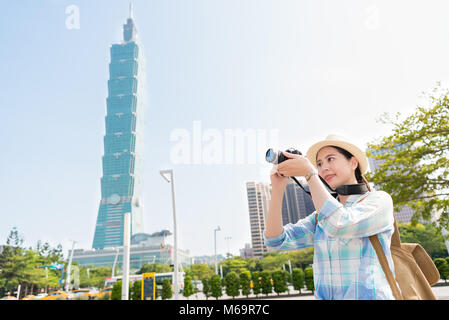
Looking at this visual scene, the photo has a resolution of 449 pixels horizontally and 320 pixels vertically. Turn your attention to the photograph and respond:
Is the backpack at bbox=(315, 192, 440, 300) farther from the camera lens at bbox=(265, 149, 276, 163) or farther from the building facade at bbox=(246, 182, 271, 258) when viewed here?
the building facade at bbox=(246, 182, 271, 258)

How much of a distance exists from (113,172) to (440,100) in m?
150

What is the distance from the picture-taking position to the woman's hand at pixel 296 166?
1119mm

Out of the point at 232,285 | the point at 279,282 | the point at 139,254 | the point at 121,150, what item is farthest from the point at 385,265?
the point at 121,150

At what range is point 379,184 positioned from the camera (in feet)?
31.7

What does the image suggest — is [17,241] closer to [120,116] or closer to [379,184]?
[379,184]

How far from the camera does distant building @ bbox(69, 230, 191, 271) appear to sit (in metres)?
97.4

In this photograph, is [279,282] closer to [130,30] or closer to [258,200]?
[258,200]

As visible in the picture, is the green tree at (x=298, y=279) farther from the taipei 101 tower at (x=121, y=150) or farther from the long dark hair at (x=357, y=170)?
the taipei 101 tower at (x=121, y=150)

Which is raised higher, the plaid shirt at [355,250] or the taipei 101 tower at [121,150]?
the taipei 101 tower at [121,150]

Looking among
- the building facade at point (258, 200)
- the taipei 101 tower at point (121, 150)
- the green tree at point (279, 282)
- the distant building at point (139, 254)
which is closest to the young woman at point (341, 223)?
the green tree at point (279, 282)

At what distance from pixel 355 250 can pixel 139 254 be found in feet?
349

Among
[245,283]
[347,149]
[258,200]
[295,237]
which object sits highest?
[258,200]

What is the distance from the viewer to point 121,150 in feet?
473

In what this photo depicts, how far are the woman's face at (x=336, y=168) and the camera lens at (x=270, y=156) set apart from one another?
0.27 meters
